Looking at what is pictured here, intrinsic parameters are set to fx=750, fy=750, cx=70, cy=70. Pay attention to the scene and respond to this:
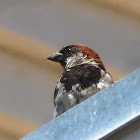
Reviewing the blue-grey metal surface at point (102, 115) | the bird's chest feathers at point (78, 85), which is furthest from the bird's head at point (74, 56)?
the blue-grey metal surface at point (102, 115)

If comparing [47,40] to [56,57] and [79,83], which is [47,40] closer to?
[56,57]

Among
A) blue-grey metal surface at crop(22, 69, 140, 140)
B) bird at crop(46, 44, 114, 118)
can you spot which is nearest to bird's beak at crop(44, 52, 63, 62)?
bird at crop(46, 44, 114, 118)

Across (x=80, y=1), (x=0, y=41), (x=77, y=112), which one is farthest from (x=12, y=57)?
(x=77, y=112)

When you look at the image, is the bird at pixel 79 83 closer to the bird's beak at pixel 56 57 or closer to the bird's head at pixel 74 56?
the bird's head at pixel 74 56

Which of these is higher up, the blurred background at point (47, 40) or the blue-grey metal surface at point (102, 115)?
the blurred background at point (47, 40)

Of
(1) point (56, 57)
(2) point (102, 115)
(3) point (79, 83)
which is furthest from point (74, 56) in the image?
(2) point (102, 115)

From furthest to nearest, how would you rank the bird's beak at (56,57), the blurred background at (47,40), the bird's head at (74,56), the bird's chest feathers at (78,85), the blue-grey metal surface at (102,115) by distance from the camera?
the blurred background at (47,40) < the bird's beak at (56,57) < the bird's head at (74,56) < the bird's chest feathers at (78,85) < the blue-grey metal surface at (102,115)

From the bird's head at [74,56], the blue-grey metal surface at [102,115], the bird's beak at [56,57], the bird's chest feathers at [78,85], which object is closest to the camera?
the blue-grey metal surface at [102,115]

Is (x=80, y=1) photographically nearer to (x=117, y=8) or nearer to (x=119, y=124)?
(x=117, y=8)
